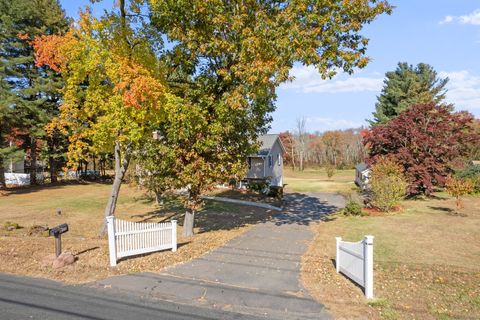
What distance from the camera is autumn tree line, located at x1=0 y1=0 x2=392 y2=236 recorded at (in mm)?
11625

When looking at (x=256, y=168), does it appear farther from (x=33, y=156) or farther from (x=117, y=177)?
(x=33, y=156)

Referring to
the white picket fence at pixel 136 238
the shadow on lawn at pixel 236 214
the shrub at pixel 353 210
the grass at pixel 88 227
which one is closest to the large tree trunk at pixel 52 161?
the grass at pixel 88 227

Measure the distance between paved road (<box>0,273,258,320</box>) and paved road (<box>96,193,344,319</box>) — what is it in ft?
1.32

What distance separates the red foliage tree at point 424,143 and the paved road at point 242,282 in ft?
51.1

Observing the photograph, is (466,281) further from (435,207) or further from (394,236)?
(435,207)

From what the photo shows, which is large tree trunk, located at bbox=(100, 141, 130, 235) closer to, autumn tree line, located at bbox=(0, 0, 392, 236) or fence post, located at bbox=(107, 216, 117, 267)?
autumn tree line, located at bbox=(0, 0, 392, 236)

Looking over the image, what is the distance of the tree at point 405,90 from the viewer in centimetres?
4300

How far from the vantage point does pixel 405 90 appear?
44.2 m

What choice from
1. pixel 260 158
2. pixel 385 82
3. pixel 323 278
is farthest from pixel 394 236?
pixel 385 82

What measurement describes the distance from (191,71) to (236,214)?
9.16 m

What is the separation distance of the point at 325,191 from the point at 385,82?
20.8 m

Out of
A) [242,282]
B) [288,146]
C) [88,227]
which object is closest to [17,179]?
[88,227]

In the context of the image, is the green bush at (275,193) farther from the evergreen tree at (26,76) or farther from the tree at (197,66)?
the evergreen tree at (26,76)

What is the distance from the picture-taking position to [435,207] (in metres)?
22.5
